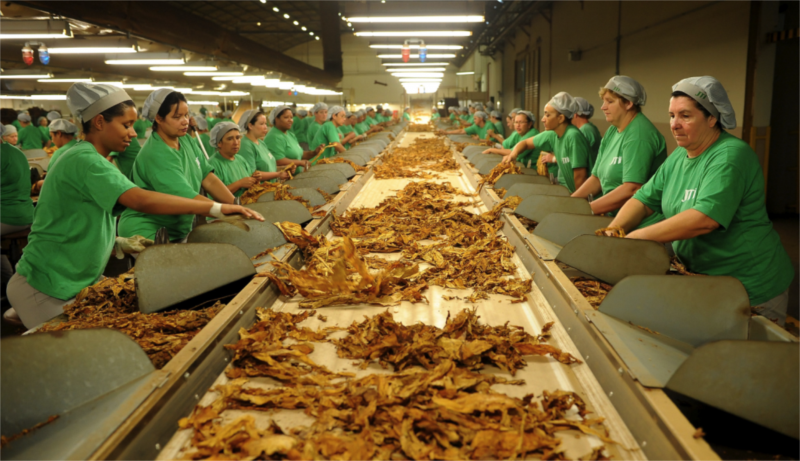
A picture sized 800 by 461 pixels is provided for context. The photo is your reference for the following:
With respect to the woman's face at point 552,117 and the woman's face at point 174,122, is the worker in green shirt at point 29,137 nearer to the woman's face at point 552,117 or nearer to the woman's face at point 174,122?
the woman's face at point 174,122

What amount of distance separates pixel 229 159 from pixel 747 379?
4.06 meters

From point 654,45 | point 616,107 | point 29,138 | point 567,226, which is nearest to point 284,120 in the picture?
point 616,107

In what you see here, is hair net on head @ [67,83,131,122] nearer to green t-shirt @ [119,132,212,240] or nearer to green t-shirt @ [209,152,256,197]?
green t-shirt @ [119,132,212,240]

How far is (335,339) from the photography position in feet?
5.80

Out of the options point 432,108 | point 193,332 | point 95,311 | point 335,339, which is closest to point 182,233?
point 95,311

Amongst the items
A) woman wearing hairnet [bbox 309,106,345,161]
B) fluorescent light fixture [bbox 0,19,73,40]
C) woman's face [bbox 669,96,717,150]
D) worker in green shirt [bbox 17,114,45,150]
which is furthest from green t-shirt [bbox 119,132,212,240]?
worker in green shirt [bbox 17,114,45,150]

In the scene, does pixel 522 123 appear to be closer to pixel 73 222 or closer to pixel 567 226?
pixel 567 226

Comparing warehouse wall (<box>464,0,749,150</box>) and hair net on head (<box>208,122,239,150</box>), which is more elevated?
warehouse wall (<box>464,0,749,150</box>)

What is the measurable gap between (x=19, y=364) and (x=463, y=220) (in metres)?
2.60

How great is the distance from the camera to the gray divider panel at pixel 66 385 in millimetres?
1170

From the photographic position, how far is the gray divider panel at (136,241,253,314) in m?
1.96

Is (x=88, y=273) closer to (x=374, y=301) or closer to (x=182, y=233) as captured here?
(x=182, y=233)

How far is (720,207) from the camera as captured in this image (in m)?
1.98

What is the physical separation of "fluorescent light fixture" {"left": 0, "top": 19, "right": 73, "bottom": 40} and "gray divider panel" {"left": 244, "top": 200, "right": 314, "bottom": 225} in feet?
13.9
